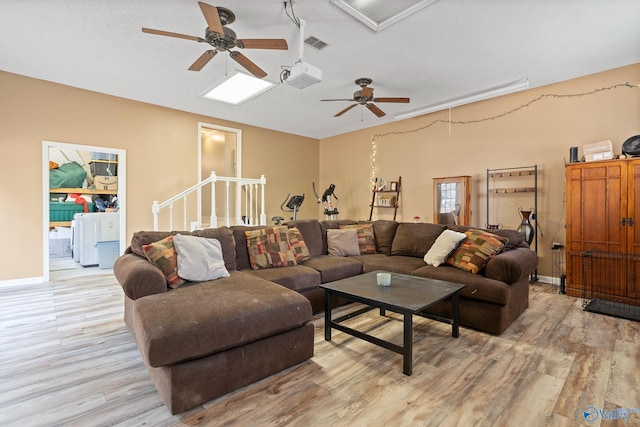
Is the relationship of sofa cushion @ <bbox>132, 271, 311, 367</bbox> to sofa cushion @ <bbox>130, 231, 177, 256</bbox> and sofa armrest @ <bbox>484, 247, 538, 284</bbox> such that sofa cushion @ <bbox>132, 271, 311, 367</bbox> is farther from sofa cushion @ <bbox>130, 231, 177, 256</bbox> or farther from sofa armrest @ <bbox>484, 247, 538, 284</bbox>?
sofa armrest @ <bbox>484, 247, 538, 284</bbox>

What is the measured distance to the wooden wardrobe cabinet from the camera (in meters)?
3.32

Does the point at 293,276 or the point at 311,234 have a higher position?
the point at 311,234

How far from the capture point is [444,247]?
3238mm

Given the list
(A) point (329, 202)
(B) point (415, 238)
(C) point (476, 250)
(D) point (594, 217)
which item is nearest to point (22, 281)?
(A) point (329, 202)

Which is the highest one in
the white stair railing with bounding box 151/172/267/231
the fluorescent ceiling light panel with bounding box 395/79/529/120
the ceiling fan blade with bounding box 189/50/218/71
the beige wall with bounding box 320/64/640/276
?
the fluorescent ceiling light panel with bounding box 395/79/529/120

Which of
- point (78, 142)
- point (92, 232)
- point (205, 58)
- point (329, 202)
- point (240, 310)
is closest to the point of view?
point (240, 310)

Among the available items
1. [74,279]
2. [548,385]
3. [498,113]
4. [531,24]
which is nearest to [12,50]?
[74,279]

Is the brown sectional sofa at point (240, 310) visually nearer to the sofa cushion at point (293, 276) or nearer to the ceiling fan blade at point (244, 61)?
the sofa cushion at point (293, 276)

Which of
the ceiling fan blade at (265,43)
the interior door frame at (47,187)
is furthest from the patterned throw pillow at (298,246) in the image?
the interior door frame at (47,187)

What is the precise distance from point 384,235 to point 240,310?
9.06 feet

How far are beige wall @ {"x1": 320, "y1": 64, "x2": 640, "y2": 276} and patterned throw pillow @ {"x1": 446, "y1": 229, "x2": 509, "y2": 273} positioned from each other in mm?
1850

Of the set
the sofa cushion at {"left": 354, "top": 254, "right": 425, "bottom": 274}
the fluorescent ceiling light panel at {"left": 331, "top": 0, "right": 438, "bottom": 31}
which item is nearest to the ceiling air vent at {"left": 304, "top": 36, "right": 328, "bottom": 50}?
the fluorescent ceiling light panel at {"left": 331, "top": 0, "right": 438, "bottom": 31}

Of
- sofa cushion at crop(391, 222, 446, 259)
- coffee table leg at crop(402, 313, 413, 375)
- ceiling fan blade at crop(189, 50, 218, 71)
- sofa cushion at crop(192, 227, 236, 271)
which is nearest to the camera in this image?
coffee table leg at crop(402, 313, 413, 375)

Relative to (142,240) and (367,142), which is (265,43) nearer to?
(142,240)
